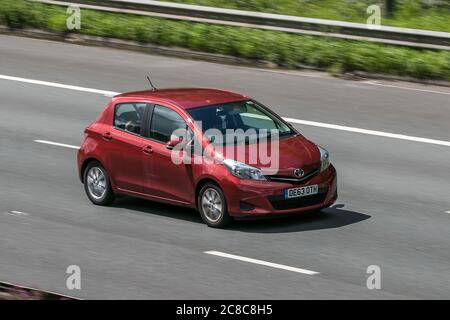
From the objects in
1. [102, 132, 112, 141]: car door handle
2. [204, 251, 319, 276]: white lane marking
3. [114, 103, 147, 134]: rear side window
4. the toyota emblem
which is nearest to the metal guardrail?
[114, 103, 147, 134]: rear side window

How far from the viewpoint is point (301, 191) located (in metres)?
13.8

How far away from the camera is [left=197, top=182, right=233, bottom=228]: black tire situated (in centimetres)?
1375

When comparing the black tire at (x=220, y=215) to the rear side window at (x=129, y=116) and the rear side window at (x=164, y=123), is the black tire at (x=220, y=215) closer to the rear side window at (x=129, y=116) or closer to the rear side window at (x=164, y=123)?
the rear side window at (x=164, y=123)

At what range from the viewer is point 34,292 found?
10.6 metres

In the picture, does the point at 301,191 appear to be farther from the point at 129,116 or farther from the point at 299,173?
the point at 129,116

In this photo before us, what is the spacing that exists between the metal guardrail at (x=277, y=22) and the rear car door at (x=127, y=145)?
28.1 ft

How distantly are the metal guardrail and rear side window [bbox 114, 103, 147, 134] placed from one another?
8495 millimetres

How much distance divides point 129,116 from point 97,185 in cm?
106

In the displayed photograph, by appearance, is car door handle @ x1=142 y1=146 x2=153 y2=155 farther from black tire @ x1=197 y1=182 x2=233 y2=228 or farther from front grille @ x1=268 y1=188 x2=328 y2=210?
front grille @ x1=268 y1=188 x2=328 y2=210

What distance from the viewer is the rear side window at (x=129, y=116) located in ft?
48.9

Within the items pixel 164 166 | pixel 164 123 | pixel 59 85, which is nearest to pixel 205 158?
pixel 164 166

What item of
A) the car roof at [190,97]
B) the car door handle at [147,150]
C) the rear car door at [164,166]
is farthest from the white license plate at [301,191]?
the car door handle at [147,150]
